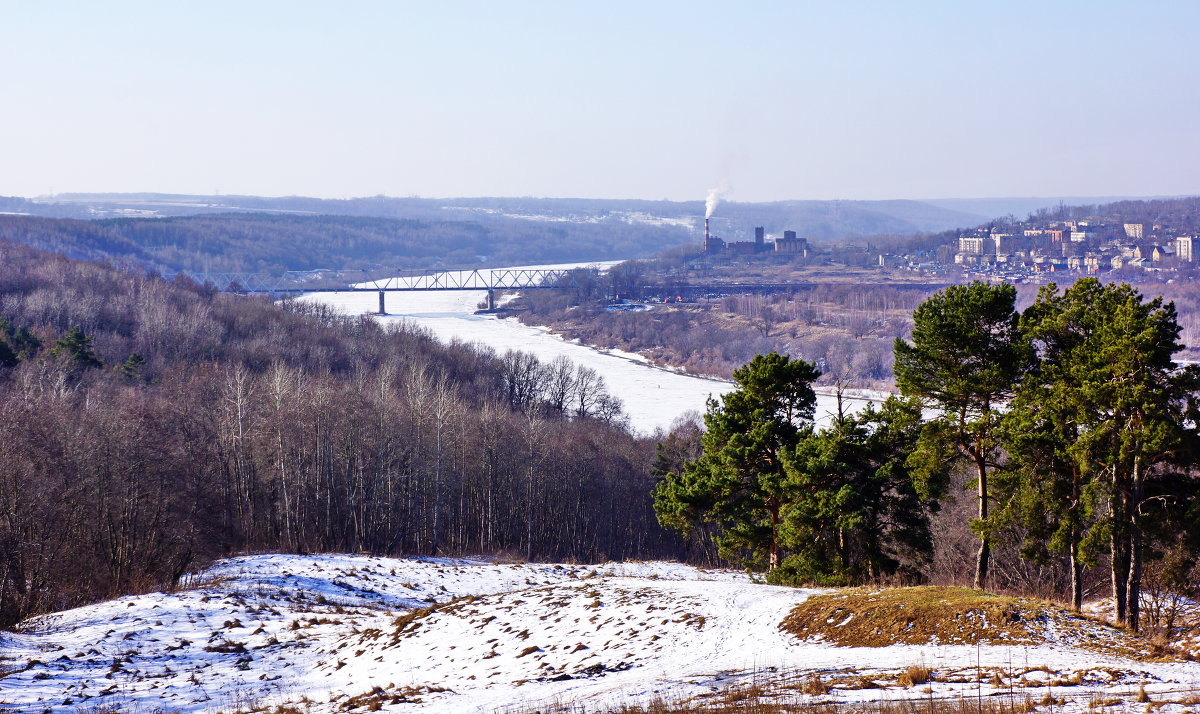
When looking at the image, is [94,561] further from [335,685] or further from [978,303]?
[978,303]

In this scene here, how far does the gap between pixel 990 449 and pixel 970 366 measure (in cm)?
154

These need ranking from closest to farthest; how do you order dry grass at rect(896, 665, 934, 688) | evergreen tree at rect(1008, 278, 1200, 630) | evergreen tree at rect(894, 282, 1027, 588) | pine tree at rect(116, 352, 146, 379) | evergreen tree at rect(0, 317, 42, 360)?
dry grass at rect(896, 665, 934, 688) → evergreen tree at rect(1008, 278, 1200, 630) → evergreen tree at rect(894, 282, 1027, 588) → evergreen tree at rect(0, 317, 42, 360) → pine tree at rect(116, 352, 146, 379)

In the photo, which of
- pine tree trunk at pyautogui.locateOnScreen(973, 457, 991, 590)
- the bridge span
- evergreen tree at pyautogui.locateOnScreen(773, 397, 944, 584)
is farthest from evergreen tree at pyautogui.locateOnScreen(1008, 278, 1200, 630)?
the bridge span

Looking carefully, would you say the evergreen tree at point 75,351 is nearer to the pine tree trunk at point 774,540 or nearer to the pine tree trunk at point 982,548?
the pine tree trunk at point 774,540

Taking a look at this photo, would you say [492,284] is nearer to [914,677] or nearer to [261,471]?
[261,471]

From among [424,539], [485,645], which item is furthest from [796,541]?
[424,539]

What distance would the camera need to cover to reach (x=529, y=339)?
118188 mm

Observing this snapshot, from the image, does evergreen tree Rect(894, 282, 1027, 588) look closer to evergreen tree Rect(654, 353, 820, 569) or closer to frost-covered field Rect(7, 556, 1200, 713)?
evergreen tree Rect(654, 353, 820, 569)

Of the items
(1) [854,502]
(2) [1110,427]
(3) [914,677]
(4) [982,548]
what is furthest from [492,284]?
(3) [914,677]

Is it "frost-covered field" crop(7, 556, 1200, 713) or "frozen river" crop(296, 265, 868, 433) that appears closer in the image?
"frost-covered field" crop(7, 556, 1200, 713)

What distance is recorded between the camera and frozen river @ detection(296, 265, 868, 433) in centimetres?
7871

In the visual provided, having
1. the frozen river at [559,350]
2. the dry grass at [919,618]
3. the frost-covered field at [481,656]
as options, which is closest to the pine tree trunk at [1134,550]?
the dry grass at [919,618]

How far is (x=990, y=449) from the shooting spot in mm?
18953

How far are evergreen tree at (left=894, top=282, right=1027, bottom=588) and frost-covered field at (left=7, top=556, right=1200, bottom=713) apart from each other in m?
4.54
